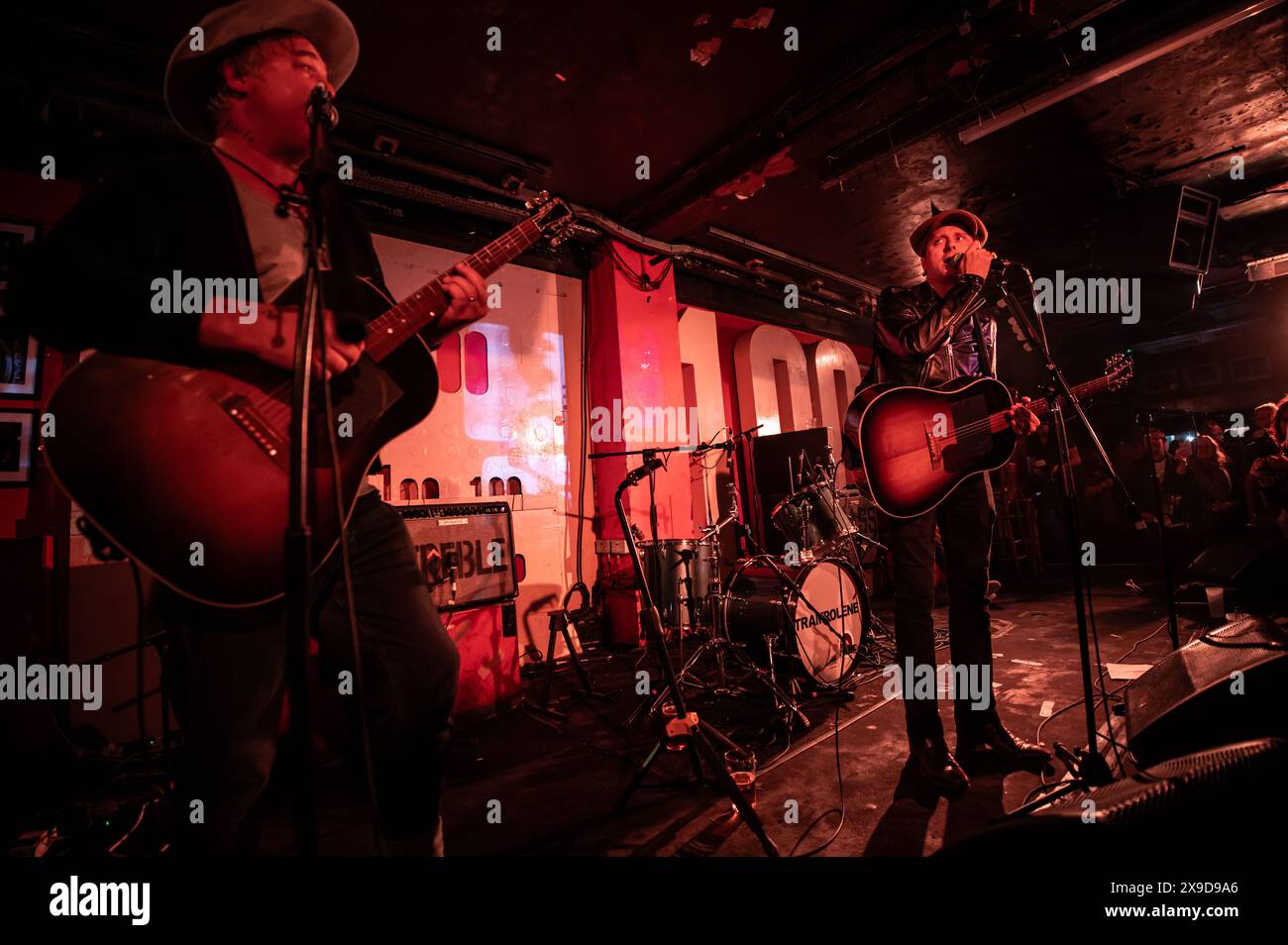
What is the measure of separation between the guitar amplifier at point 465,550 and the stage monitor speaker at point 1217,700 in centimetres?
358

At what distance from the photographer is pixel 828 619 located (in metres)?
4.14

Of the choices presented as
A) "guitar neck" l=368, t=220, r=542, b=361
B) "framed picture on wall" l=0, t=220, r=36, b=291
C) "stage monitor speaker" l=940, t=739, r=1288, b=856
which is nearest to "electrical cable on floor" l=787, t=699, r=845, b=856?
"stage monitor speaker" l=940, t=739, r=1288, b=856

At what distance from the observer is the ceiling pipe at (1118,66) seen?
421cm

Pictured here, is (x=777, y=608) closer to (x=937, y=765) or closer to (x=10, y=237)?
(x=937, y=765)

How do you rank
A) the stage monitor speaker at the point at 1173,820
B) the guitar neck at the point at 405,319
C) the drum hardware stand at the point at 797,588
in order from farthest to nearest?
the drum hardware stand at the point at 797,588, the guitar neck at the point at 405,319, the stage monitor speaker at the point at 1173,820

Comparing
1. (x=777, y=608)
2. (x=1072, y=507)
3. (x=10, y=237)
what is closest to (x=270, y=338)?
(x=1072, y=507)

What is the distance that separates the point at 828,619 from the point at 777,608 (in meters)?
0.54

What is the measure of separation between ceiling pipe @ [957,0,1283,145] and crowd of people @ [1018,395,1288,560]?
136 inches

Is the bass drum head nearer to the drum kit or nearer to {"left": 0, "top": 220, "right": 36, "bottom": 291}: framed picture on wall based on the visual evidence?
the drum kit

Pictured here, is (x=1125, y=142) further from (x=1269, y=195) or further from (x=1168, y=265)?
(x=1269, y=195)

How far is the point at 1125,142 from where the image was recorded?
20.2 ft

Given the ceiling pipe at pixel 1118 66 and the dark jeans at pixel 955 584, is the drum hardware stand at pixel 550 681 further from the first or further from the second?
the ceiling pipe at pixel 1118 66

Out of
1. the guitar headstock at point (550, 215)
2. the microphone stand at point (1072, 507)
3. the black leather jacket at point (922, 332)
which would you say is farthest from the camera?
the black leather jacket at point (922, 332)

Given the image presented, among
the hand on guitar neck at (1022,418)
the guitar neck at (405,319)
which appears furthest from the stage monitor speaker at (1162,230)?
the guitar neck at (405,319)
